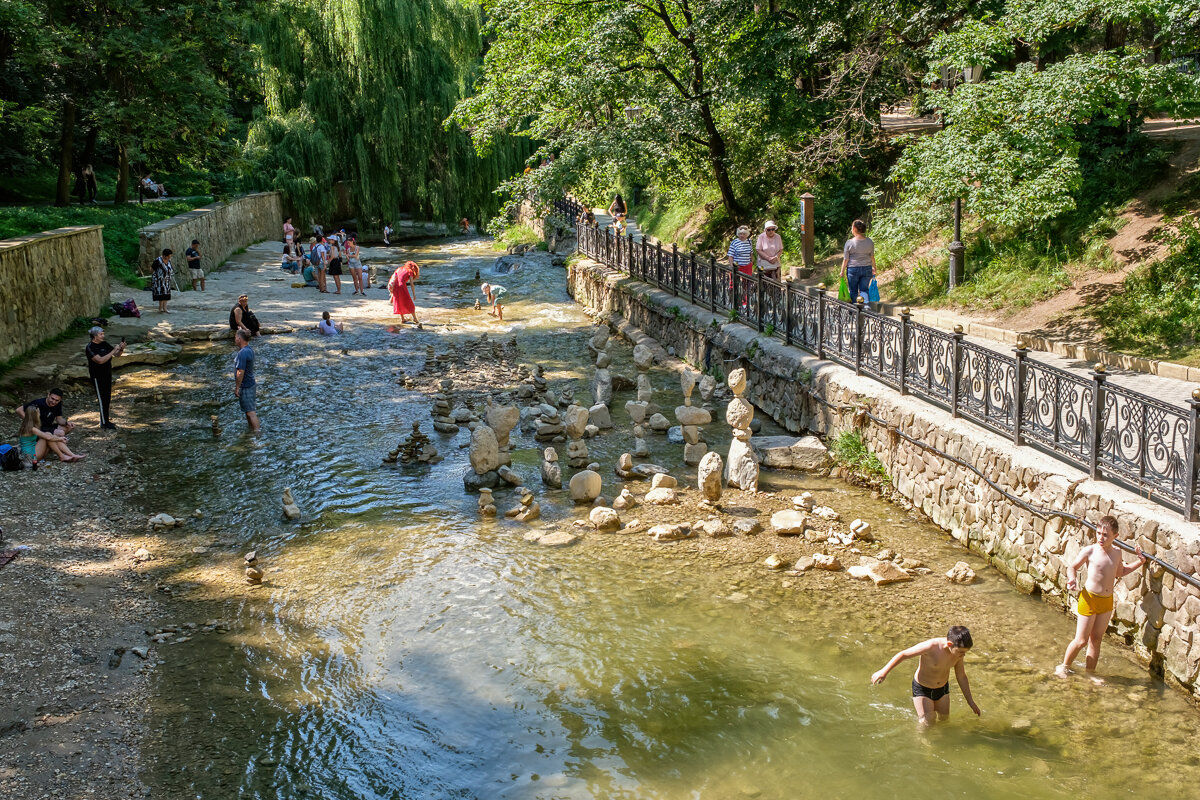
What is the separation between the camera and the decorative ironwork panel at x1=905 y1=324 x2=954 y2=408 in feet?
32.8

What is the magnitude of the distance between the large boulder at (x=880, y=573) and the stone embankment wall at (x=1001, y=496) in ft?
3.06

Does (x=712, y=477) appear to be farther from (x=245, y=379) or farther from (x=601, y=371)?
(x=245, y=379)

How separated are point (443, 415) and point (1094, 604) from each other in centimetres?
975

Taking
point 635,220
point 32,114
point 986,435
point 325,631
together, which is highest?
point 32,114

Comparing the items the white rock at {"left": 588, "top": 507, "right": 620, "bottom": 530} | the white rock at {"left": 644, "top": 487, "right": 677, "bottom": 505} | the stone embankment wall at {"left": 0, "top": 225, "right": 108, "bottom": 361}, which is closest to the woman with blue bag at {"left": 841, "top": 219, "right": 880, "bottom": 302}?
the white rock at {"left": 644, "top": 487, "right": 677, "bottom": 505}

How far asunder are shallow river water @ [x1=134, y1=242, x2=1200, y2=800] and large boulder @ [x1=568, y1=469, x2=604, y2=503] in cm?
21

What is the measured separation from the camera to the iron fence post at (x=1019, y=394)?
27.9 feet

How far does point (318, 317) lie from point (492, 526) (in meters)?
13.3

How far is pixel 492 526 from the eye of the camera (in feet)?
34.1

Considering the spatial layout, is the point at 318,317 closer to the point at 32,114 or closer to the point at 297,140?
the point at 32,114

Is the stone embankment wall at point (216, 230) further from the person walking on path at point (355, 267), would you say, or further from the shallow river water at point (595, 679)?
the shallow river water at point (595, 679)

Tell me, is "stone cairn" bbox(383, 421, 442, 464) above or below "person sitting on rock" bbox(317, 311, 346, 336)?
below

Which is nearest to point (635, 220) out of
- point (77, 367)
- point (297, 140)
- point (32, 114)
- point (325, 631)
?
point (297, 140)

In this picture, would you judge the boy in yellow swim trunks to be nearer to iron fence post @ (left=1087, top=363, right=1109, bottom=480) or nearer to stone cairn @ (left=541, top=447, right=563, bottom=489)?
iron fence post @ (left=1087, top=363, right=1109, bottom=480)
